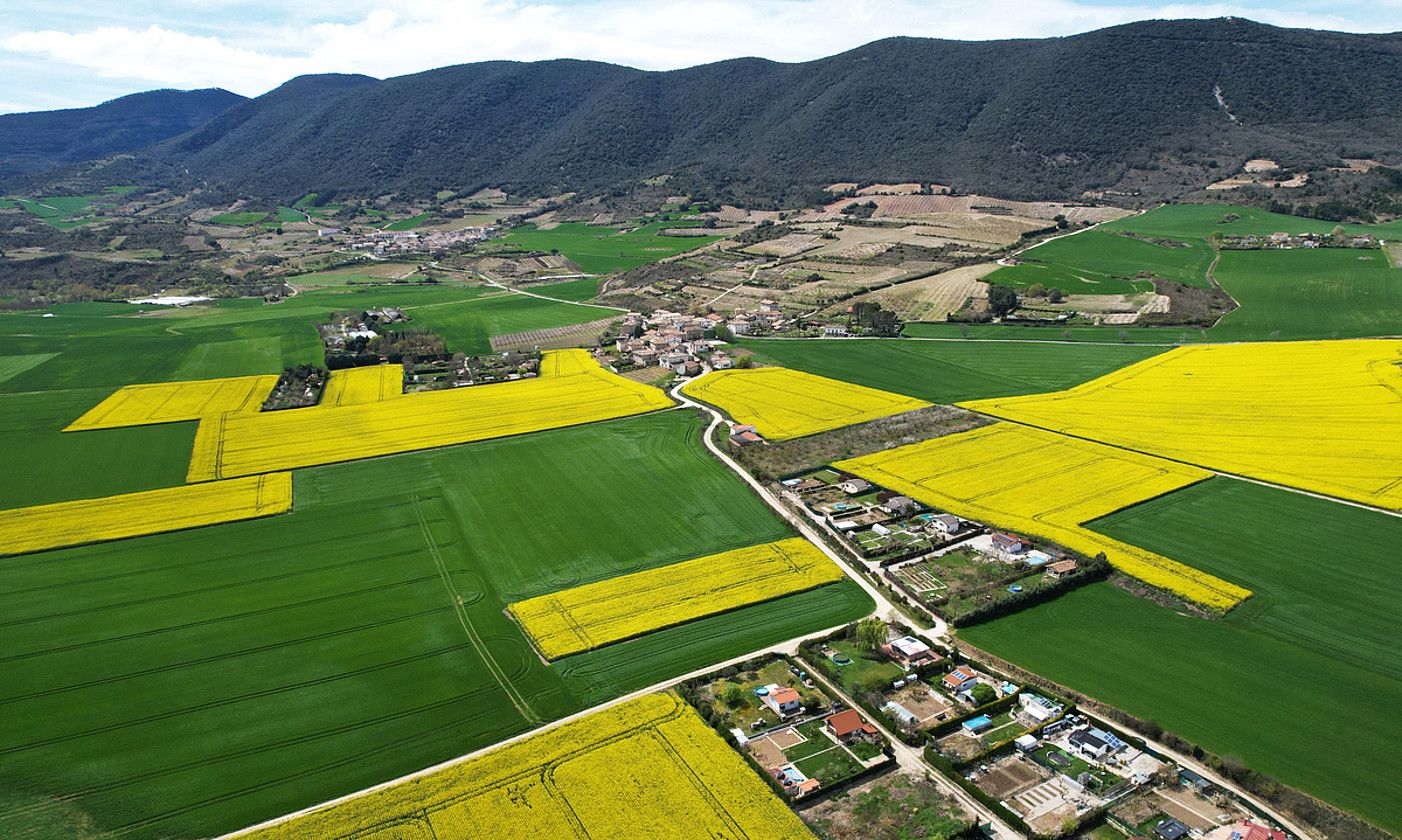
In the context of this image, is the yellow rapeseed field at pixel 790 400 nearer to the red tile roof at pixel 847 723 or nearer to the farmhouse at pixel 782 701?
the farmhouse at pixel 782 701

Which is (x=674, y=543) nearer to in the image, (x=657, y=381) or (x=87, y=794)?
(x=87, y=794)

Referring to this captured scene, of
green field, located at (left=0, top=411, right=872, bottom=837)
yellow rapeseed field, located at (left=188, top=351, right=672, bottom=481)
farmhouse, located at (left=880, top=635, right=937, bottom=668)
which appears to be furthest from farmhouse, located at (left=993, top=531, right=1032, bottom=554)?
yellow rapeseed field, located at (left=188, top=351, right=672, bottom=481)

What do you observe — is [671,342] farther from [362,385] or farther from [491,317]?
[362,385]

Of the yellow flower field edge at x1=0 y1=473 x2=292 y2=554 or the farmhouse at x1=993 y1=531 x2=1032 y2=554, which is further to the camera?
the yellow flower field edge at x1=0 y1=473 x2=292 y2=554

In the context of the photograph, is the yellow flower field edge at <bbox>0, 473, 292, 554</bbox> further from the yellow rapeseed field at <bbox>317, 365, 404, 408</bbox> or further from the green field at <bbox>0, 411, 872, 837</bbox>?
the yellow rapeseed field at <bbox>317, 365, 404, 408</bbox>

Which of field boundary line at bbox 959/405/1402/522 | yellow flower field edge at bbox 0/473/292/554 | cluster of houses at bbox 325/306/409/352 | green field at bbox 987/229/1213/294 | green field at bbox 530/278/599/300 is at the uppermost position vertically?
green field at bbox 987/229/1213/294

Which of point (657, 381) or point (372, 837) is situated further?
point (657, 381)

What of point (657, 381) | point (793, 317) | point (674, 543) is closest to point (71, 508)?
point (674, 543)
